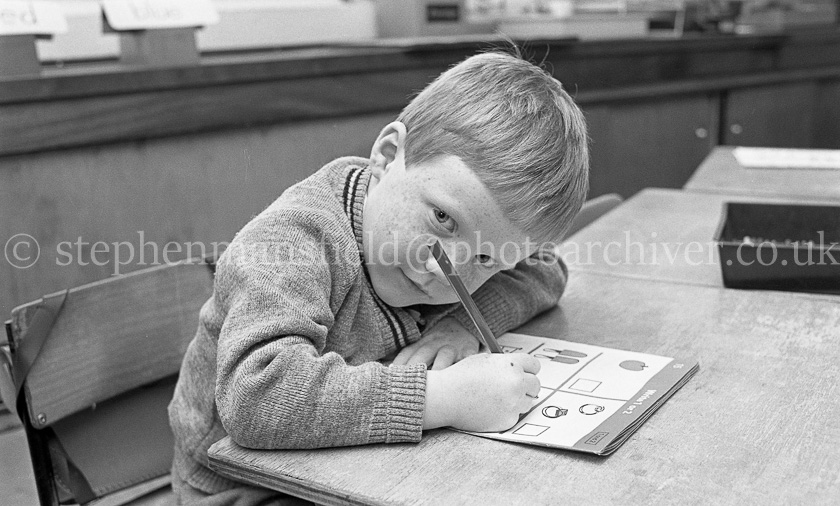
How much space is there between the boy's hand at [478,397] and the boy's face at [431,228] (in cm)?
12

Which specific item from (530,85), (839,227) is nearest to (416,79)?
(839,227)

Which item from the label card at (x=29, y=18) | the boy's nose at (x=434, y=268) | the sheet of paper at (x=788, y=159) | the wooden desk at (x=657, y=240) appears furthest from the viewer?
the sheet of paper at (x=788, y=159)

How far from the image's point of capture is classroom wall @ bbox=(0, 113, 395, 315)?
64.5 inches

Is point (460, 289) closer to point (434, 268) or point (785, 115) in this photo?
point (434, 268)

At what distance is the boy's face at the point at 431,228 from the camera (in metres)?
0.87

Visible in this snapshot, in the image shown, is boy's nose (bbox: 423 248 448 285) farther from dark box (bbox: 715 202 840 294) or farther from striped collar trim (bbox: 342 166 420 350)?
dark box (bbox: 715 202 840 294)

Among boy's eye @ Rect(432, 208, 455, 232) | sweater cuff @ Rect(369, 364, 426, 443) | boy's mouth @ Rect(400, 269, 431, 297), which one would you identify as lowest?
sweater cuff @ Rect(369, 364, 426, 443)

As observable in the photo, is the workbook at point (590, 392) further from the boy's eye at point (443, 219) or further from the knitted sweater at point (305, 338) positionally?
the boy's eye at point (443, 219)

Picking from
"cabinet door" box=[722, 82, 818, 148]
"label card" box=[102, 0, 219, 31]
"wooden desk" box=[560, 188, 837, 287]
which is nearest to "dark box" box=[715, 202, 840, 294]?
"wooden desk" box=[560, 188, 837, 287]

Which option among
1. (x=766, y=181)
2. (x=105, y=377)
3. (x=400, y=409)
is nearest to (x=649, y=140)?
(x=766, y=181)

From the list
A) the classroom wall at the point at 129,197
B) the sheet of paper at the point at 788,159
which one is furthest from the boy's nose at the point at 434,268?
the sheet of paper at the point at 788,159

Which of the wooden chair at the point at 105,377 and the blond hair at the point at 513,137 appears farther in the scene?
the wooden chair at the point at 105,377

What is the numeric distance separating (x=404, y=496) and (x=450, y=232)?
29 centimetres

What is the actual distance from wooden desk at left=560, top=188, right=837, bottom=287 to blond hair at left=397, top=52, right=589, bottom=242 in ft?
1.46
